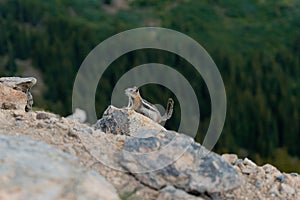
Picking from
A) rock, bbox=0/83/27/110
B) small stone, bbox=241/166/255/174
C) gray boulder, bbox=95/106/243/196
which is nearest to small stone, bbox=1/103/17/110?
rock, bbox=0/83/27/110

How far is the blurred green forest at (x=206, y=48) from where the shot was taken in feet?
328

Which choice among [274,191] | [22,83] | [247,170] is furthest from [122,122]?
[274,191]

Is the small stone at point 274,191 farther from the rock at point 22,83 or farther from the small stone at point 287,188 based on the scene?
the rock at point 22,83

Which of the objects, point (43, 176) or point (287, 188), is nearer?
point (43, 176)

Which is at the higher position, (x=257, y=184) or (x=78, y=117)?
(x=257, y=184)

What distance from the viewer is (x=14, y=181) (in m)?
9.63

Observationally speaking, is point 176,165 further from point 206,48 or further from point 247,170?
point 206,48

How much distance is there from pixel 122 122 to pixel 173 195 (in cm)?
422

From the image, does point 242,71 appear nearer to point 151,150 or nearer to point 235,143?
point 235,143

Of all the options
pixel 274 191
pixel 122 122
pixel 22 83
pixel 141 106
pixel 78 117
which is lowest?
pixel 78 117

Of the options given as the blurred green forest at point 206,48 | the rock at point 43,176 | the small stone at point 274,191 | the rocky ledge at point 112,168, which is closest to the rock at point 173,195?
the rocky ledge at point 112,168

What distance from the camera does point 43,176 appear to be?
977 cm

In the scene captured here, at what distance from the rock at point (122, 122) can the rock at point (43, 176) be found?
12.4 feet

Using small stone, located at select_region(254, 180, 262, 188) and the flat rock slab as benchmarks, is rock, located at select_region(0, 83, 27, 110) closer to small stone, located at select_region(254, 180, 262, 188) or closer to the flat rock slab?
the flat rock slab
